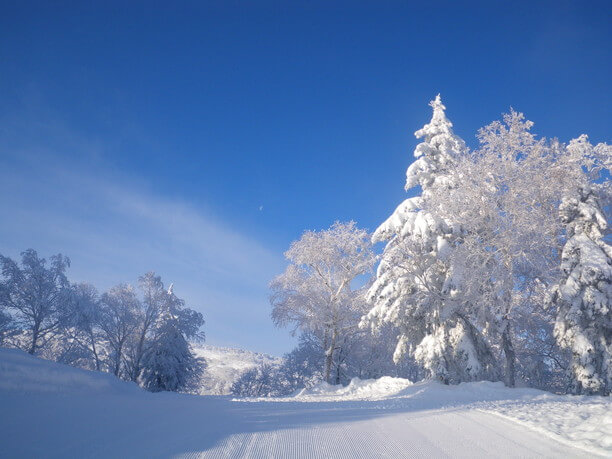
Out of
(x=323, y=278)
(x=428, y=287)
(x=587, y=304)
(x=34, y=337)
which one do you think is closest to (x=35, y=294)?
(x=34, y=337)

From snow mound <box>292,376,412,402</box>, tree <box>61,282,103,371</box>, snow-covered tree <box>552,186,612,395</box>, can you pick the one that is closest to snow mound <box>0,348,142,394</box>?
snow mound <box>292,376,412,402</box>

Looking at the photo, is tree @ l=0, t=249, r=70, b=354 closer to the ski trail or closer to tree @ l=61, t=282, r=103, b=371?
tree @ l=61, t=282, r=103, b=371

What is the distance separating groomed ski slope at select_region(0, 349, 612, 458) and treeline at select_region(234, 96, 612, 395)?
7.68 meters

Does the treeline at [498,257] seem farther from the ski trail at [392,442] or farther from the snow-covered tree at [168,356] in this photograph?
the snow-covered tree at [168,356]

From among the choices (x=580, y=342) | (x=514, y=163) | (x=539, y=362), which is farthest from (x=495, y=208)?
(x=539, y=362)

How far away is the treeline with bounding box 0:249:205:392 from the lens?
22.7 metres

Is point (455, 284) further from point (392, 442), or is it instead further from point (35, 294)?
→ point (35, 294)

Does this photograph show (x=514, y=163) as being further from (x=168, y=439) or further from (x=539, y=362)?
(x=539, y=362)

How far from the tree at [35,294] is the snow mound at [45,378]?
2085cm

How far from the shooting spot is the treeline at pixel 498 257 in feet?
42.2

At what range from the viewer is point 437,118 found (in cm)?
2014

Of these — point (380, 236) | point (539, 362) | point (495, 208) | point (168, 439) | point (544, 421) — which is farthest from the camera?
point (539, 362)

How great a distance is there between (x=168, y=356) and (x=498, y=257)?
24.6 m

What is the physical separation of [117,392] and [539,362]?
25.1m
